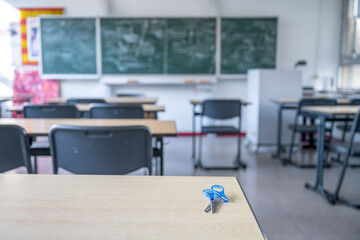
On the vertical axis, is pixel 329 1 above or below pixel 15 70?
above

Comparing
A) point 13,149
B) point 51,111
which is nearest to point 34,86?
point 51,111

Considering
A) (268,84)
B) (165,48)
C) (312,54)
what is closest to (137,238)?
(268,84)

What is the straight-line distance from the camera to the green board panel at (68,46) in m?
5.21

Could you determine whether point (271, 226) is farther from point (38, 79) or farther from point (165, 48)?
point (38, 79)

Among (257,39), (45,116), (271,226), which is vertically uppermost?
(257,39)

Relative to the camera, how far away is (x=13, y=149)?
1.28 metres

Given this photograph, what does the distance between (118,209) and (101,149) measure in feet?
2.09

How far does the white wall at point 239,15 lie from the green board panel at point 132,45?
0.84 ft

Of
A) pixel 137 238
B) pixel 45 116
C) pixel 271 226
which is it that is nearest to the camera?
pixel 137 238

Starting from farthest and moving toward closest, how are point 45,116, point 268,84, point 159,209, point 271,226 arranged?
1. point 268,84
2. point 45,116
3. point 271,226
4. point 159,209

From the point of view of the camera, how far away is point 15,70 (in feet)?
17.7

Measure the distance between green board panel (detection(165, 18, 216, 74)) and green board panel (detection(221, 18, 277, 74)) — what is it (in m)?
0.23

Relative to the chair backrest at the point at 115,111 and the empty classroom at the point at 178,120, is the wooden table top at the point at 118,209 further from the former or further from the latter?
the chair backrest at the point at 115,111

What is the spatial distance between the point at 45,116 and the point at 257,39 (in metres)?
4.08
